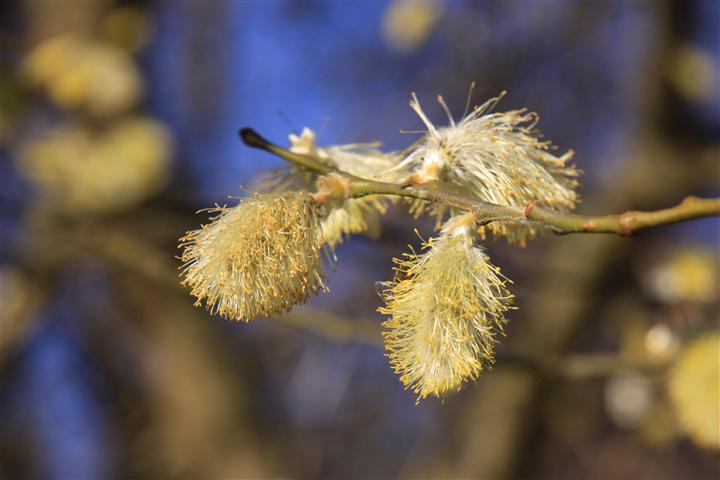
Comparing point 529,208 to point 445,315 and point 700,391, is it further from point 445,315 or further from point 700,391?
point 700,391

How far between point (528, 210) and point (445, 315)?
201mm

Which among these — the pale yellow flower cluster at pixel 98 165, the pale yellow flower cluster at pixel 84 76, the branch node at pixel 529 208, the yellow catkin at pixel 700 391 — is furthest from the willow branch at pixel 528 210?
the pale yellow flower cluster at pixel 84 76

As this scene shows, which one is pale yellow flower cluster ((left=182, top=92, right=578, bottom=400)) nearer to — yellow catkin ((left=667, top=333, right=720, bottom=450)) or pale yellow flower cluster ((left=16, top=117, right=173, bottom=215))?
yellow catkin ((left=667, top=333, right=720, bottom=450))

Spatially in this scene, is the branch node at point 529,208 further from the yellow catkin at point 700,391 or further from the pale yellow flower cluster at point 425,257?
the yellow catkin at point 700,391

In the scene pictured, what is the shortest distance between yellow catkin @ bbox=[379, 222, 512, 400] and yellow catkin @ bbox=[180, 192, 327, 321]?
0.15 meters

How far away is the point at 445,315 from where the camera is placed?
3.43ft

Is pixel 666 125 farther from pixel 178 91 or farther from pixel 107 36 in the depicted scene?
pixel 178 91

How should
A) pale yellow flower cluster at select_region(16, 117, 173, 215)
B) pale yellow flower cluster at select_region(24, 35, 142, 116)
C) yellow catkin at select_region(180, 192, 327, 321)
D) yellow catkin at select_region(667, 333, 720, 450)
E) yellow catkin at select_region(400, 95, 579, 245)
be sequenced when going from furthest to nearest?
1. pale yellow flower cluster at select_region(24, 35, 142, 116)
2. pale yellow flower cluster at select_region(16, 117, 173, 215)
3. yellow catkin at select_region(667, 333, 720, 450)
4. yellow catkin at select_region(400, 95, 579, 245)
5. yellow catkin at select_region(180, 192, 327, 321)

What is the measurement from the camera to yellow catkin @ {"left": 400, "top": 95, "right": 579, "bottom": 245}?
120 centimetres

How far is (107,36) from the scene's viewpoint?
13.9ft

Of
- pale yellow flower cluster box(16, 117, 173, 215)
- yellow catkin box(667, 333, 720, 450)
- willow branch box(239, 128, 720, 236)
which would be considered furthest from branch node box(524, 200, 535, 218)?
pale yellow flower cluster box(16, 117, 173, 215)

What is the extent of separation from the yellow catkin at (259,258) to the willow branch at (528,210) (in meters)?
0.09

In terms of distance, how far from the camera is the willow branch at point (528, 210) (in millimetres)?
963

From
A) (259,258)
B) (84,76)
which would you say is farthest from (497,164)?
(84,76)
